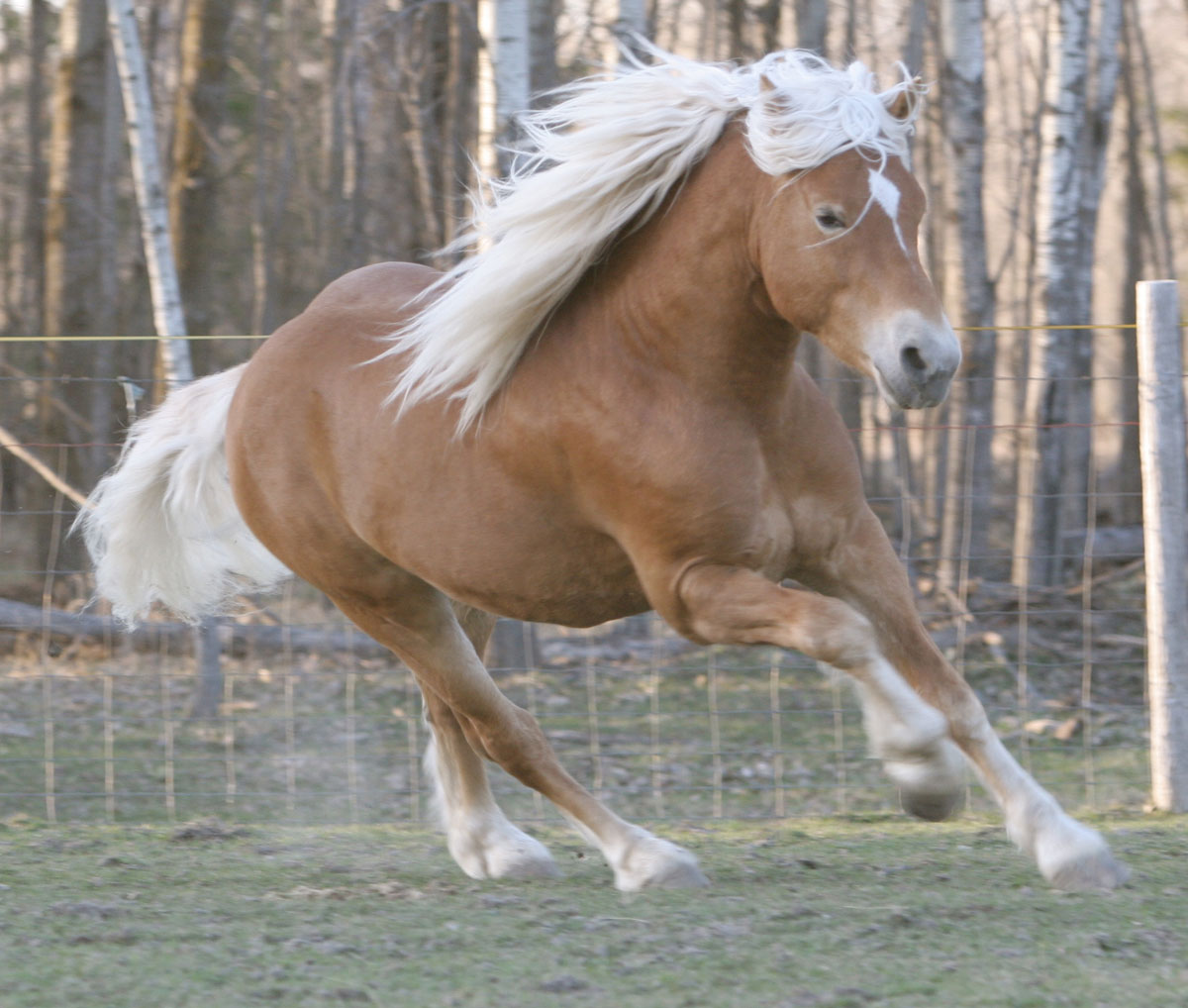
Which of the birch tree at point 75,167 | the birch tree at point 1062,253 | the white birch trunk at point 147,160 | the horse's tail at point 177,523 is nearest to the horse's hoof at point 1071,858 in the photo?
the horse's tail at point 177,523

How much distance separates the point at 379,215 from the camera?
1116 cm

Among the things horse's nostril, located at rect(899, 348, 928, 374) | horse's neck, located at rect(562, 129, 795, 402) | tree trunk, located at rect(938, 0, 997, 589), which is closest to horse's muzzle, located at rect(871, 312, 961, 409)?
horse's nostril, located at rect(899, 348, 928, 374)

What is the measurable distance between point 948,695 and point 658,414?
98cm

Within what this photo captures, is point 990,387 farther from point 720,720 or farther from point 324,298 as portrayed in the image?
point 324,298

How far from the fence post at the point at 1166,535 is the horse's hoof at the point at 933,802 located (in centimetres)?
196

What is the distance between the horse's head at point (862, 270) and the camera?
9.67 ft

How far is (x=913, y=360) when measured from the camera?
2.95m

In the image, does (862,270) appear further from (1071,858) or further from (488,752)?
(488,752)

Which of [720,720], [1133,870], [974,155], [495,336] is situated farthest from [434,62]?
[1133,870]

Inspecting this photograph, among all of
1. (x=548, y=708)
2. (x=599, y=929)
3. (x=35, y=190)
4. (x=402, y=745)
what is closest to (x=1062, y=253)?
(x=548, y=708)

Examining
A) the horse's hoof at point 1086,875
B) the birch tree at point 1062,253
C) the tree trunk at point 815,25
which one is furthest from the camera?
the tree trunk at point 815,25

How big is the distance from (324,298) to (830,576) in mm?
1685

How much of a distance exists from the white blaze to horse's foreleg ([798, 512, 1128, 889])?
30.1 inches

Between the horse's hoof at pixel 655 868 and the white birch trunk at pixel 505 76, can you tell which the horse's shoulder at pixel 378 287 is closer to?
the horse's hoof at pixel 655 868
